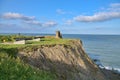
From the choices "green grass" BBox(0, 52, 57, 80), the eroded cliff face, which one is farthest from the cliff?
"green grass" BBox(0, 52, 57, 80)

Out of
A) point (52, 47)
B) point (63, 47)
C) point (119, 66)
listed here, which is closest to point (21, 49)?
point (52, 47)

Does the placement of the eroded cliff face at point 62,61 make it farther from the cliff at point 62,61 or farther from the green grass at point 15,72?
the green grass at point 15,72

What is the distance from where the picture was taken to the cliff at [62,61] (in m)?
17.7

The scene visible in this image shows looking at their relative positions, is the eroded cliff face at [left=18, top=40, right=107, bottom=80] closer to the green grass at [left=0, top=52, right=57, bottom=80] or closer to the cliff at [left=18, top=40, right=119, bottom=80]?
the cliff at [left=18, top=40, right=119, bottom=80]

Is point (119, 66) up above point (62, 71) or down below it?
below

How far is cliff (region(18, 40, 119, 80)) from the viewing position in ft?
58.0

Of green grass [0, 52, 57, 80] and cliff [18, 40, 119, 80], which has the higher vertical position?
green grass [0, 52, 57, 80]

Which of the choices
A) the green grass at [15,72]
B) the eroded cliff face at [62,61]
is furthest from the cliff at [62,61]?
the green grass at [15,72]

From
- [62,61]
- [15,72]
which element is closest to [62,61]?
[62,61]

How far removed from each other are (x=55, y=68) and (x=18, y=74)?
9.88 meters

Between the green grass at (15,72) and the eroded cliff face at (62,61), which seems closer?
the green grass at (15,72)

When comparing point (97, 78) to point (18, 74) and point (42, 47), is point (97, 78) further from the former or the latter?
point (18, 74)

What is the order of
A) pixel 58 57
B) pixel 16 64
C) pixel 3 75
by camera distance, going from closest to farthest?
pixel 3 75
pixel 16 64
pixel 58 57

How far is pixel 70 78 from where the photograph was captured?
755 inches
